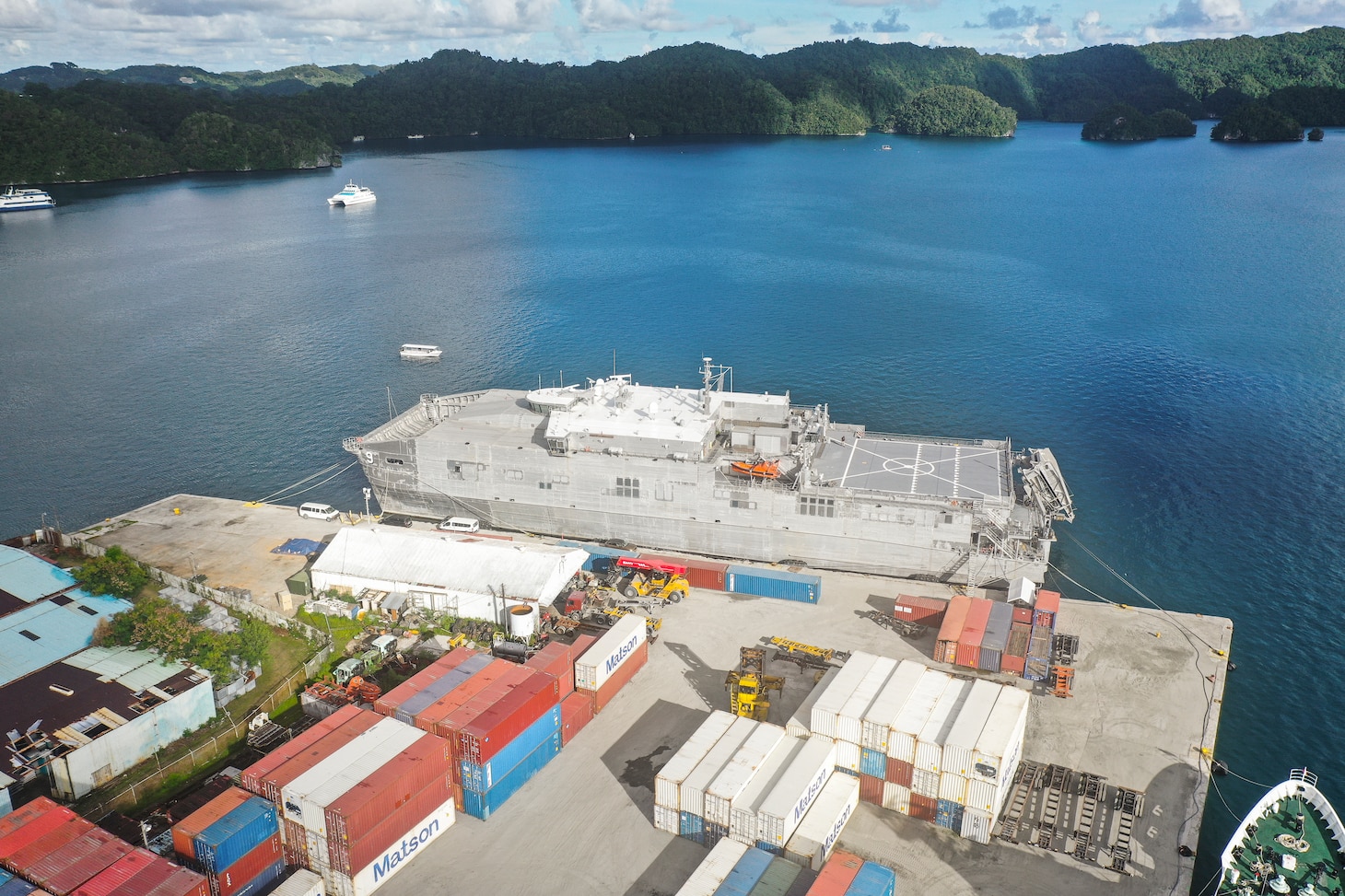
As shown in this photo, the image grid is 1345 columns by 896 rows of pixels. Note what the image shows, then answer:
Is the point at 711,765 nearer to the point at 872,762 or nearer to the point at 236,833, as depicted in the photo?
the point at 872,762

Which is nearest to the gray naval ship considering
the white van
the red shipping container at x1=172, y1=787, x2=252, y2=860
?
the white van

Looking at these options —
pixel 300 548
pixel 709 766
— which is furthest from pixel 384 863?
pixel 300 548

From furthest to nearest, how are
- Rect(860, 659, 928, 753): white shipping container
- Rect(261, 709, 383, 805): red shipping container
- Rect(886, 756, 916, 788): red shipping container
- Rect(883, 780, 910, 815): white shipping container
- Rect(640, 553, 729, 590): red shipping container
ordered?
Rect(640, 553, 729, 590): red shipping container < Rect(883, 780, 910, 815): white shipping container < Rect(860, 659, 928, 753): white shipping container < Rect(886, 756, 916, 788): red shipping container < Rect(261, 709, 383, 805): red shipping container

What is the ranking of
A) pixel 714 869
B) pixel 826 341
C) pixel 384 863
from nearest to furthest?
pixel 714 869 → pixel 384 863 → pixel 826 341

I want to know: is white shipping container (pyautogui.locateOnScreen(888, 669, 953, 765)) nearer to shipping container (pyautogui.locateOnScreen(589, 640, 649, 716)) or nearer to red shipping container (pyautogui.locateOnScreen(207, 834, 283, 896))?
shipping container (pyautogui.locateOnScreen(589, 640, 649, 716))

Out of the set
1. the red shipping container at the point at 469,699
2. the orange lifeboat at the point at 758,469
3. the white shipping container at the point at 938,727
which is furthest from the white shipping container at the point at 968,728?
the orange lifeboat at the point at 758,469

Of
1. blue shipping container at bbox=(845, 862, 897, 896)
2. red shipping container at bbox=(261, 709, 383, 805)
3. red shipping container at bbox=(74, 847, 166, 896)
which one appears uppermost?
red shipping container at bbox=(261, 709, 383, 805)

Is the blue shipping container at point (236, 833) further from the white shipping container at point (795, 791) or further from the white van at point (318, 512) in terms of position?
the white van at point (318, 512)
